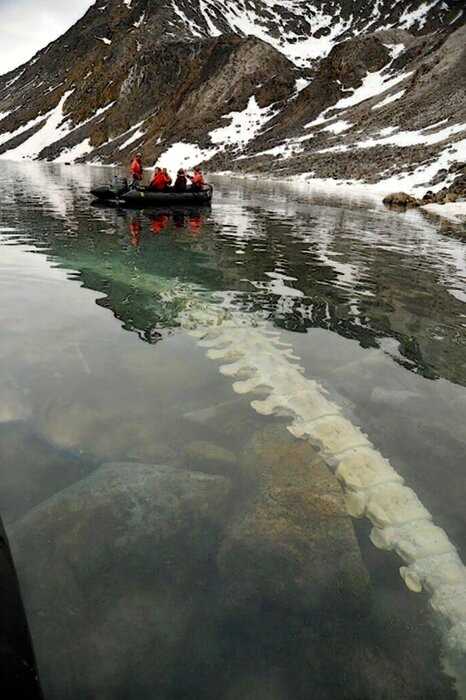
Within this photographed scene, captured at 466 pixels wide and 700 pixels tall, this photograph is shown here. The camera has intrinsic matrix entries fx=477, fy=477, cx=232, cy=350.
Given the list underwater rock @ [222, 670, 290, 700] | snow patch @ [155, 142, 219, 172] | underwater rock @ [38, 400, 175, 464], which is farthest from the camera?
snow patch @ [155, 142, 219, 172]

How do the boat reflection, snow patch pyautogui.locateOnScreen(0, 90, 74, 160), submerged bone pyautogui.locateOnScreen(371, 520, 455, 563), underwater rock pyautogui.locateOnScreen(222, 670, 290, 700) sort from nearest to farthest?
underwater rock pyautogui.locateOnScreen(222, 670, 290, 700) → submerged bone pyautogui.locateOnScreen(371, 520, 455, 563) → the boat reflection → snow patch pyautogui.locateOnScreen(0, 90, 74, 160)

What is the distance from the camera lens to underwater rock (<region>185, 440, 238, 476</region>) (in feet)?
13.2

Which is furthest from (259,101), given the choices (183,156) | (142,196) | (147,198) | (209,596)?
(209,596)

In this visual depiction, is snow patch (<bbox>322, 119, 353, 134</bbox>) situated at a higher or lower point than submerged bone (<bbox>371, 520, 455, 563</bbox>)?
higher

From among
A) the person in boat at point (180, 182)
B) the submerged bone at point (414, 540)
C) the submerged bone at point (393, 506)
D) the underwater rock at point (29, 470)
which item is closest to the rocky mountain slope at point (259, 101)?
the person in boat at point (180, 182)

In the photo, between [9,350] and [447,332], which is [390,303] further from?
[9,350]

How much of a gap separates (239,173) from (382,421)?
7101 cm

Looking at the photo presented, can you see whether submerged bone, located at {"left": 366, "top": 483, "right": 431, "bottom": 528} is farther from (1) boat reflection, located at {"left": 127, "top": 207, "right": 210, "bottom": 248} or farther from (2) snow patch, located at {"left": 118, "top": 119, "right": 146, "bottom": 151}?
(2) snow patch, located at {"left": 118, "top": 119, "right": 146, "bottom": 151}

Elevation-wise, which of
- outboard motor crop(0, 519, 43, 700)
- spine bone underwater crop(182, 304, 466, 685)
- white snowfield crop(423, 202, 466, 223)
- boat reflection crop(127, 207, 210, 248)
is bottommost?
white snowfield crop(423, 202, 466, 223)

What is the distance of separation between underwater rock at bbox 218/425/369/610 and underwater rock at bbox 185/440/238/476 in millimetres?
142

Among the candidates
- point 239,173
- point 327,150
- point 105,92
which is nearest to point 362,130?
point 327,150

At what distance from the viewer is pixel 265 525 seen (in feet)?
11.2

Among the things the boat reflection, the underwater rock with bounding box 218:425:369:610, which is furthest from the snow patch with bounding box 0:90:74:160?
the underwater rock with bounding box 218:425:369:610

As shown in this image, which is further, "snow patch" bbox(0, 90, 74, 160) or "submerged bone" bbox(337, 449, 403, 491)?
"snow patch" bbox(0, 90, 74, 160)
